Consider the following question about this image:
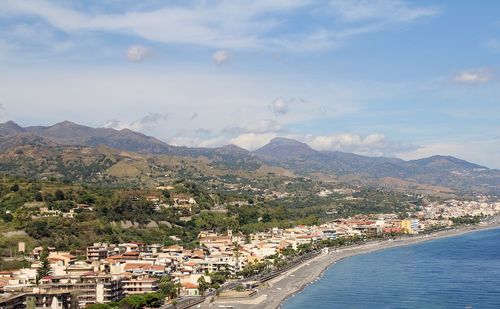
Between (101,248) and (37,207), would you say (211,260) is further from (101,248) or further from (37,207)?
(37,207)

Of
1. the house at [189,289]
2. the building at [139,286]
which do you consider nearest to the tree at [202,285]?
the house at [189,289]

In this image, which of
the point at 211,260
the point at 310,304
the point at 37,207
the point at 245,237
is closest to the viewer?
the point at 310,304

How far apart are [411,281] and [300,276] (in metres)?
11.0

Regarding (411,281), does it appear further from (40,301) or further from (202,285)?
(40,301)

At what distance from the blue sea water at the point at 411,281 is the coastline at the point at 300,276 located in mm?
968

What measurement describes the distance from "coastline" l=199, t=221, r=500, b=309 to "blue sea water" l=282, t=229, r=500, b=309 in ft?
3.17

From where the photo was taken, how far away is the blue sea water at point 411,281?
53656mm

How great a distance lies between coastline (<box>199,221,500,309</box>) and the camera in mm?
52647

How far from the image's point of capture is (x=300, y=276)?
69.5 metres

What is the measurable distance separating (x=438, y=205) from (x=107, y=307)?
16442 centimetres

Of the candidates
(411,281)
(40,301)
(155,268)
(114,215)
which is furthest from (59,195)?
(40,301)

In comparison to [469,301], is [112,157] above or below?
above

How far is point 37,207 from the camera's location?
271 ft

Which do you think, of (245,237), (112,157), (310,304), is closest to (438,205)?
(112,157)
